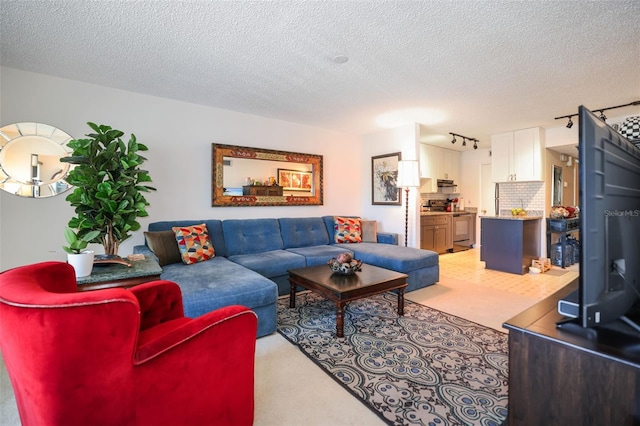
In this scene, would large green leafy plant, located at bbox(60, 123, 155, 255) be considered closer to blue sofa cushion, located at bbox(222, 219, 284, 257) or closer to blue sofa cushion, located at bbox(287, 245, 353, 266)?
blue sofa cushion, located at bbox(222, 219, 284, 257)

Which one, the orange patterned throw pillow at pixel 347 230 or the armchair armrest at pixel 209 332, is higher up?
the orange patterned throw pillow at pixel 347 230

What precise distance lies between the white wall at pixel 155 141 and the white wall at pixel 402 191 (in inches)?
21.4

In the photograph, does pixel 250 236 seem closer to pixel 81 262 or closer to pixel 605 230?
pixel 81 262

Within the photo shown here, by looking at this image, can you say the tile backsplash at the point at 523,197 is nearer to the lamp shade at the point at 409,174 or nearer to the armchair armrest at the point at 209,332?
the lamp shade at the point at 409,174

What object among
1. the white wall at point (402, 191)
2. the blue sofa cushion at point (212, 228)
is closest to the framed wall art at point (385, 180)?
the white wall at point (402, 191)

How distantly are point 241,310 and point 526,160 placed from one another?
5.65 meters

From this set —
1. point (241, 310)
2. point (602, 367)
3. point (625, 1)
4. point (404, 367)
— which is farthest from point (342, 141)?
point (602, 367)

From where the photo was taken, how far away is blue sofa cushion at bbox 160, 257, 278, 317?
2.18 meters

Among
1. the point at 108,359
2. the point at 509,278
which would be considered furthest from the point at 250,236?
the point at 509,278

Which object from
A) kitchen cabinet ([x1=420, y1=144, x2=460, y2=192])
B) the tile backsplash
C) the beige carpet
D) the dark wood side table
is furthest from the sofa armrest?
→ the dark wood side table

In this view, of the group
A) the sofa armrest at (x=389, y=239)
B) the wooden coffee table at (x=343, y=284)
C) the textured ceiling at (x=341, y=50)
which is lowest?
the wooden coffee table at (x=343, y=284)

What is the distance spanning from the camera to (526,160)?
16.6 ft

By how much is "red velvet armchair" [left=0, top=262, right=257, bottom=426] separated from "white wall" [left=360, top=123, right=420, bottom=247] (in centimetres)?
396

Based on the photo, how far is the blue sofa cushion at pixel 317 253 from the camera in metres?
3.59
